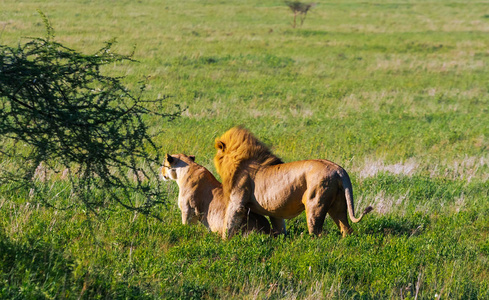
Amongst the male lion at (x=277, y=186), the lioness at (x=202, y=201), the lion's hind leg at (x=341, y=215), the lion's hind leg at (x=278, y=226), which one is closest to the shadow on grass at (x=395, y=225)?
the lion's hind leg at (x=341, y=215)

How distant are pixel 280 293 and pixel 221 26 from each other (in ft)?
130

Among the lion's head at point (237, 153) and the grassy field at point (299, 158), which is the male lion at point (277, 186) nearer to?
the lion's head at point (237, 153)

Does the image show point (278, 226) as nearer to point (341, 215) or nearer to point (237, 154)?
point (341, 215)

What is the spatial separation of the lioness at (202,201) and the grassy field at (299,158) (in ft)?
0.61

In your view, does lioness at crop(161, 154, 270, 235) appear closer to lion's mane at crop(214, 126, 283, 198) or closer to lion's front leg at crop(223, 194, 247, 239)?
lion's front leg at crop(223, 194, 247, 239)

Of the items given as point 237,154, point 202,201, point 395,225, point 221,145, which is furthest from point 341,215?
point 202,201

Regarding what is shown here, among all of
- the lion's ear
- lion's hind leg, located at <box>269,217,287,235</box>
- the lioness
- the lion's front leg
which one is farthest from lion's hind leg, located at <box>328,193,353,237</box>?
the lion's ear

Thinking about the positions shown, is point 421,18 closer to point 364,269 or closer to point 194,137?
point 194,137

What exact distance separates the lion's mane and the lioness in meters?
0.37

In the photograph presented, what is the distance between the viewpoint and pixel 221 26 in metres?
43.2

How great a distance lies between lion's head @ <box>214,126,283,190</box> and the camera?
263 inches

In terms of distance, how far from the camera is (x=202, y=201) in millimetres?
7094

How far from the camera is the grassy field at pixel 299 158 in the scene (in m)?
5.05

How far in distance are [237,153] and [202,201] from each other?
2.65ft
